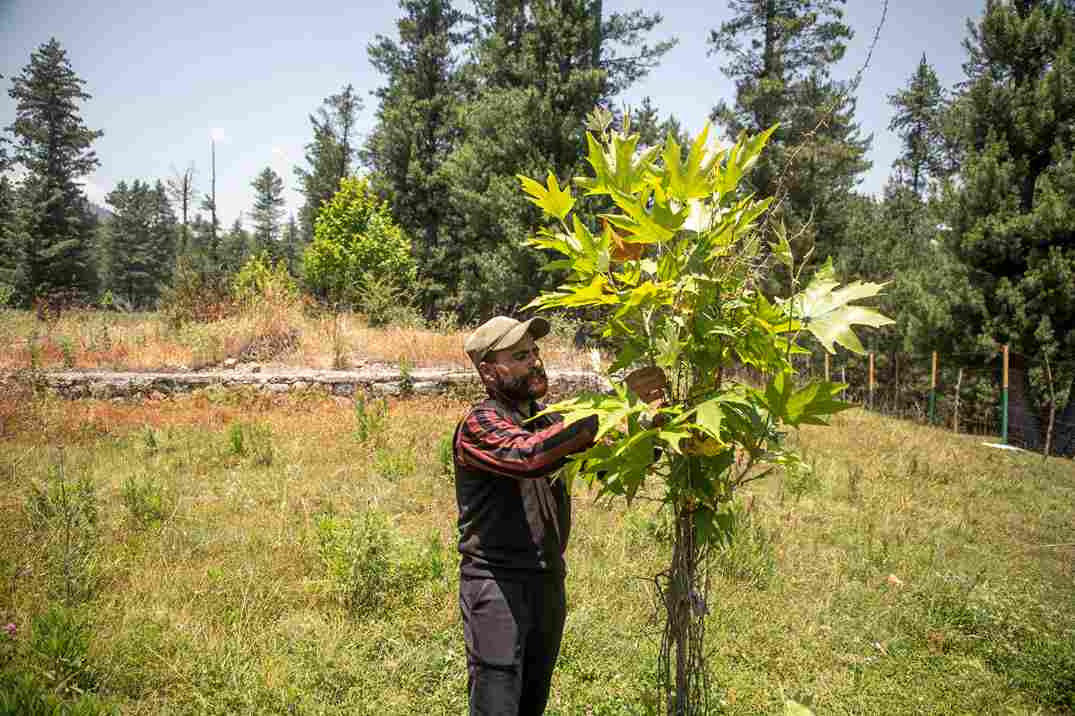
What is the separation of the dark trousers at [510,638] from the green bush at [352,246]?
17.1 m

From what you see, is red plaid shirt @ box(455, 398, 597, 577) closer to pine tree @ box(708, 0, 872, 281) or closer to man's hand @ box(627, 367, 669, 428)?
man's hand @ box(627, 367, 669, 428)

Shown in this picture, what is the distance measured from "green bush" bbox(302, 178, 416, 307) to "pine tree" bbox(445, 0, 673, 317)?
3041 mm

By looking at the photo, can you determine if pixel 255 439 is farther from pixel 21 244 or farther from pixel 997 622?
pixel 21 244

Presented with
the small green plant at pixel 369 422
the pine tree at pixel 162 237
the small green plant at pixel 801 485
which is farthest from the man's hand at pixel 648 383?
the pine tree at pixel 162 237

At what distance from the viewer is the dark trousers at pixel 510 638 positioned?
2.07m

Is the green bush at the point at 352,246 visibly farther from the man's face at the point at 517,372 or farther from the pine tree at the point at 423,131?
the man's face at the point at 517,372

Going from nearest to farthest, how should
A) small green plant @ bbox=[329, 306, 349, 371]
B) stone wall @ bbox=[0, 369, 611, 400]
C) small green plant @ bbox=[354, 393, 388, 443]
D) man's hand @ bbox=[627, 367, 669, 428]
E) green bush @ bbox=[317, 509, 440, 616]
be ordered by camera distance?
man's hand @ bbox=[627, 367, 669, 428], green bush @ bbox=[317, 509, 440, 616], small green plant @ bbox=[354, 393, 388, 443], stone wall @ bbox=[0, 369, 611, 400], small green plant @ bbox=[329, 306, 349, 371]

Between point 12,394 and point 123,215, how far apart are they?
57212 millimetres

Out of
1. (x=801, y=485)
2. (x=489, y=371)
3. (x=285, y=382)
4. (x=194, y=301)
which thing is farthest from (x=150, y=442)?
(x=801, y=485)

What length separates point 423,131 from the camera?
81.1 feet

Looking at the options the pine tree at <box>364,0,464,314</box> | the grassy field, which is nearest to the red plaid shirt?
the grassy field

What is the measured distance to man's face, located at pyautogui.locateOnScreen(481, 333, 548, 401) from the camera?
224 centimetres

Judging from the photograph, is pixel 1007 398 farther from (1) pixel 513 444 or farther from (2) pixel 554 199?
(2) pixel 554 199

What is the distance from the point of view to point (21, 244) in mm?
34406
